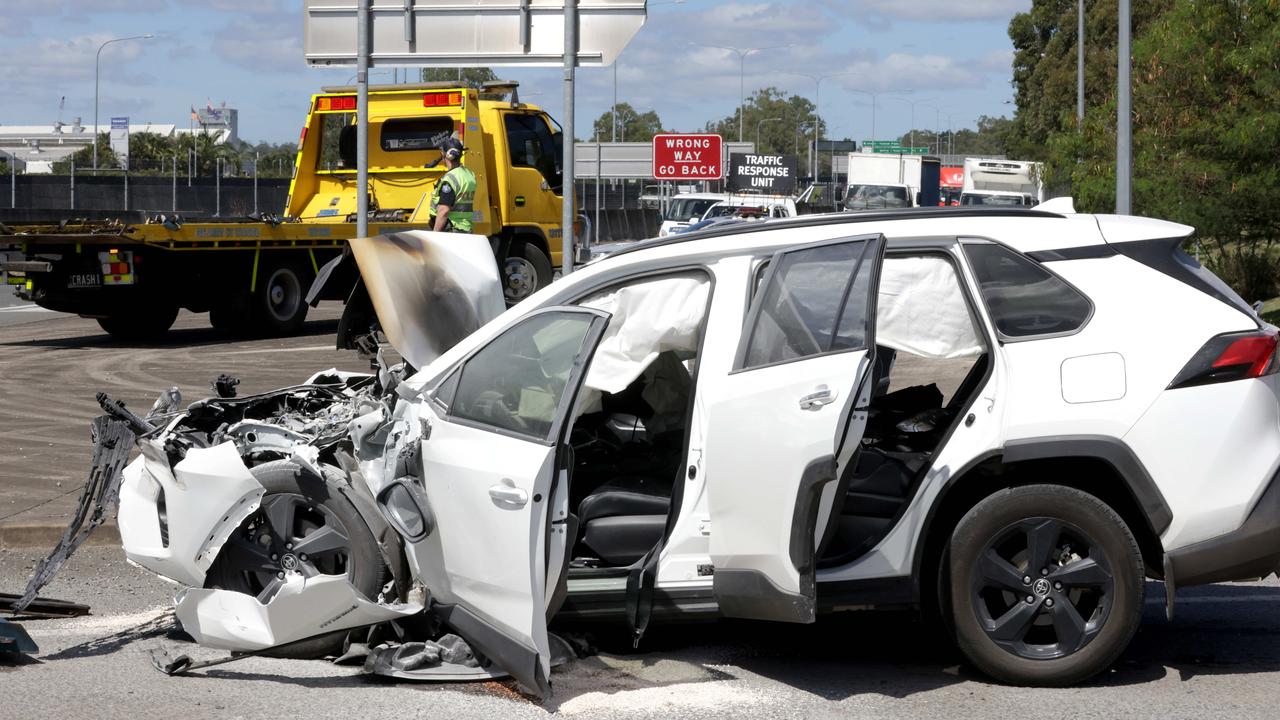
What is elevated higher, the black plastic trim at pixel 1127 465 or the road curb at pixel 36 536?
the black plastic trim at pixel 1127 465

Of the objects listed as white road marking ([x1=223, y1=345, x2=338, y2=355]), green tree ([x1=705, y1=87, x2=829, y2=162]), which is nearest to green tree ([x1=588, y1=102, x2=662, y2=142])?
green tree ([x1=705, y1=87, x2=829, y2=162])

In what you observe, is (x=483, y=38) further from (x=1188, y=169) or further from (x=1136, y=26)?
(x=1136, y=26)

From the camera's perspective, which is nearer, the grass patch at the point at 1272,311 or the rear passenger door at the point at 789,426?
the rear passenger door at the point at 789,426

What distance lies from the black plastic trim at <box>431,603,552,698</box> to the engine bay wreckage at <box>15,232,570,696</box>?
0.5 inches

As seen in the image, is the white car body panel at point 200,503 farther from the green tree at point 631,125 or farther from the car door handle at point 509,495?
the green tree at point 631,125

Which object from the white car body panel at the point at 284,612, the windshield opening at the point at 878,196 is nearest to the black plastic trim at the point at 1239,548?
the white car body panel at the point at 284,612

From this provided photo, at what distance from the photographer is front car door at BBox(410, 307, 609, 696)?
4.90 metres

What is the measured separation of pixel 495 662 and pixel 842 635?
1.77m

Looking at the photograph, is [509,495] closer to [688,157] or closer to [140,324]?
[140,324]

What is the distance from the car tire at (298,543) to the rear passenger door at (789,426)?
1.40m

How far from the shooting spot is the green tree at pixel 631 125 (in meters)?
97.9

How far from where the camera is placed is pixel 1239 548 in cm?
520

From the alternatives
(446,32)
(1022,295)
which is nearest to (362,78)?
(446,32)

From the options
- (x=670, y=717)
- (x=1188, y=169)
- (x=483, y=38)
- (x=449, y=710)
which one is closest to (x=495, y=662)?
(x=449, y=710)
